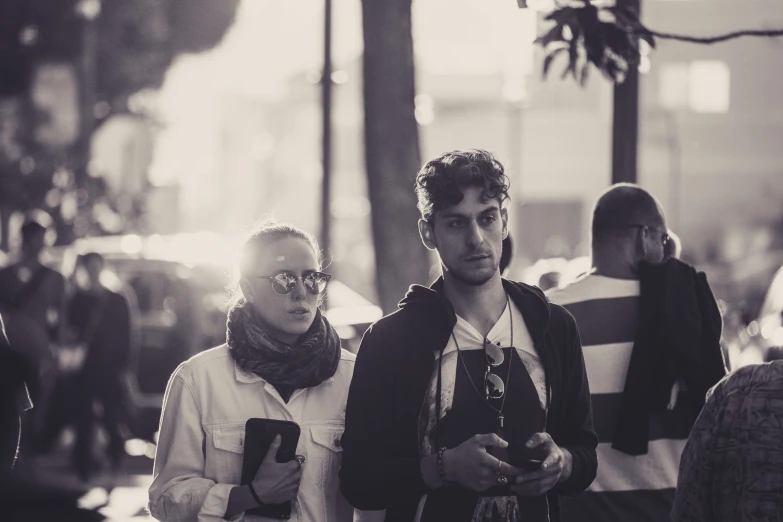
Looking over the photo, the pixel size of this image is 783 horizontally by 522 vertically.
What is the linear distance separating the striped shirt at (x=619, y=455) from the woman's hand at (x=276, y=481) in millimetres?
1444

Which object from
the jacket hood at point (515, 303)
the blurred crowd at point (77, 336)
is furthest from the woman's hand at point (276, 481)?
the blurred crowd at point (77, 336)

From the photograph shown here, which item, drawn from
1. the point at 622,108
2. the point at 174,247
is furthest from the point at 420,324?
the point at 174,247

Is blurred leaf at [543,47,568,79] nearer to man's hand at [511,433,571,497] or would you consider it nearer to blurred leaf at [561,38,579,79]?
blurred leaf at [561,38,579,79]

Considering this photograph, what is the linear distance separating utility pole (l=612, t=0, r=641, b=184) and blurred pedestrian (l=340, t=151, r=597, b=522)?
11.0ft

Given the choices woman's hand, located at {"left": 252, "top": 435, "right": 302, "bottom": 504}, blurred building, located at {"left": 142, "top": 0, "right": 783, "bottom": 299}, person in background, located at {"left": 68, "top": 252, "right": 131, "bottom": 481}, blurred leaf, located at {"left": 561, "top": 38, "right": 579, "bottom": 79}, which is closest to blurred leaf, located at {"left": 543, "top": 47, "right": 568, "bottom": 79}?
blurred leaf, located at {"left": 561, "top": 38, "right": 579, "bottom": 79}

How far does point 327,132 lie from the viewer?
58.4 feet

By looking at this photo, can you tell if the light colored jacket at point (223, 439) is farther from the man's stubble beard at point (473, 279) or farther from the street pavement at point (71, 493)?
the street pavement at point (71, 493)

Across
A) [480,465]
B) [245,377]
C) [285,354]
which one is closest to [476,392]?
Answer: [480,465]

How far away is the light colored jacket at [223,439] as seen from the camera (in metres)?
3.94

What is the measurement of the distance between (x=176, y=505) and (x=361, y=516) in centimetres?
56

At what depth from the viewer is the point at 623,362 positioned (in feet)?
16.3

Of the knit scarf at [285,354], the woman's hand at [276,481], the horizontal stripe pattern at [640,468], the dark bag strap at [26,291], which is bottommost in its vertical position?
the dark bag strap at [26,291]

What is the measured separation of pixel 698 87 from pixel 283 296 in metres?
57.2

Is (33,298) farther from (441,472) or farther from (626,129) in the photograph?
(441,472)
